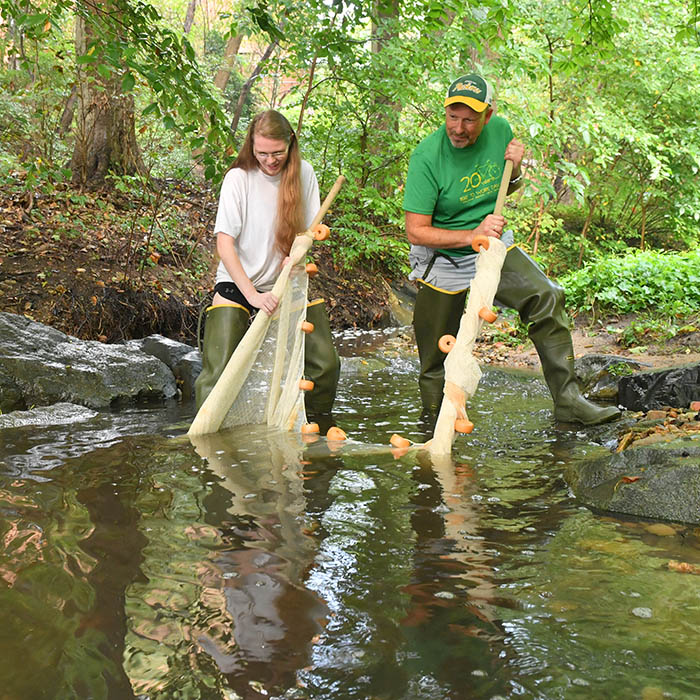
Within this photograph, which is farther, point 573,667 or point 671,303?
Answer: point 671,303

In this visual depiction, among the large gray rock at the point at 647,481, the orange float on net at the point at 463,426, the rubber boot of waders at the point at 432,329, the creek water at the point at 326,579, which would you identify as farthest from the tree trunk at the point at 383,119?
the large gray rock at the point at 647,481

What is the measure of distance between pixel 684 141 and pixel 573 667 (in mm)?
13609

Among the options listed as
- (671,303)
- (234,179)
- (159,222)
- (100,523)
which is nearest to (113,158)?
(159,222)

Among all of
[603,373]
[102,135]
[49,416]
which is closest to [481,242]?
[603,373]

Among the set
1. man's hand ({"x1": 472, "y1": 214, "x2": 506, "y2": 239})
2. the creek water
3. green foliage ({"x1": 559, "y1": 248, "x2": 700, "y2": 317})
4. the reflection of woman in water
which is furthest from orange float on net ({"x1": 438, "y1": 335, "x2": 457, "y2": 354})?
green foliage ({"x1": 559, "y1": 248, "x2": 700, "y2": 317})

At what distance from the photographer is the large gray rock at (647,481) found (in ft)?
10.2

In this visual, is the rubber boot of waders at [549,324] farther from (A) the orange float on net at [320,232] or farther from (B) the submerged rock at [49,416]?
(B) the submerged rock at [49,416]

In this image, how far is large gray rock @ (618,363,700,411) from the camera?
18.2 feet

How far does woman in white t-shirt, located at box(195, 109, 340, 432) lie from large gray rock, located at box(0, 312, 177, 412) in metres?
1.60

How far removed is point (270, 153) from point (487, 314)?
5.49 ft

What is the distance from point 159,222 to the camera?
999cm

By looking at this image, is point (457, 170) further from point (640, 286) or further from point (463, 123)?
point (640, 286)

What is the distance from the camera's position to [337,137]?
11.3 meters

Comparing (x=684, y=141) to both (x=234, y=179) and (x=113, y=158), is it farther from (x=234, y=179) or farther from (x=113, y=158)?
(x=234, y=179)
